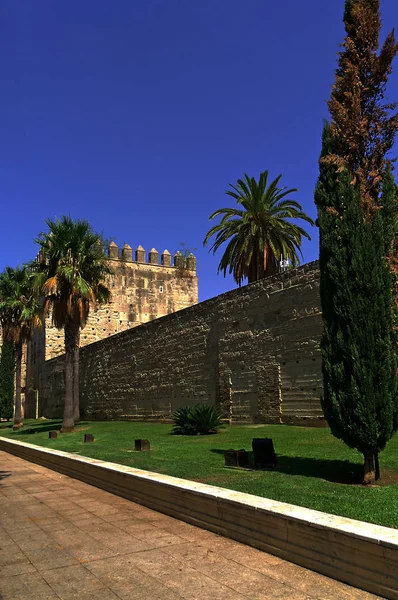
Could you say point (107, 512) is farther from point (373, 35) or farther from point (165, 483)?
point (373, 35)

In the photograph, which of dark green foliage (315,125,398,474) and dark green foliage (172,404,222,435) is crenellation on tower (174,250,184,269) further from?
dark green foliage (315,125,398,474)

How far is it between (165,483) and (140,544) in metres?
1.50

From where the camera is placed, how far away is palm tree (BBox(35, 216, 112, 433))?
2375cm

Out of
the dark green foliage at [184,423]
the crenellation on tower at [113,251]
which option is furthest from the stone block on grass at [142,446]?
the crenellation on tower at [113,251]

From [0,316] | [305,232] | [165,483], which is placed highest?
[305,232]

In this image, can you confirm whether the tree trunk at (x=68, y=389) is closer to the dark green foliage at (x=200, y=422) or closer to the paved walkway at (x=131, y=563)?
the dark green foliage at (x=200, y=422)

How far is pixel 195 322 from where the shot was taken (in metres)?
22.1

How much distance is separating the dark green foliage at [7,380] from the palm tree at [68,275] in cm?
2293

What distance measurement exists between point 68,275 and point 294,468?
1695cm

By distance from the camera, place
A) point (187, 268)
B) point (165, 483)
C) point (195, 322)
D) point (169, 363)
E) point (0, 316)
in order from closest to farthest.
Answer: point (165, 483)
point (195, 322)
point (169, 363)
point (0, 316)
point (187, 268)

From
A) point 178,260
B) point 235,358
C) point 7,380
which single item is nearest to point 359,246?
point 235,358

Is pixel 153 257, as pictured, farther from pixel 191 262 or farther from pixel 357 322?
pixel 357 322

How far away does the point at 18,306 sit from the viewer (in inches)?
1249

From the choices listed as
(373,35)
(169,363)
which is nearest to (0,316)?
(169,363)
